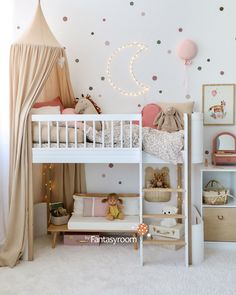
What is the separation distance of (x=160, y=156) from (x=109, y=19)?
1519 millimetres

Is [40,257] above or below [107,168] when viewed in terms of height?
below

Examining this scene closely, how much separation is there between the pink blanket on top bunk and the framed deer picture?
787 millimetres

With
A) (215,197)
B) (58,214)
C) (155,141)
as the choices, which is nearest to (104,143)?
(155,141)

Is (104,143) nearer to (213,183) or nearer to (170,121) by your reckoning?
(170,121)

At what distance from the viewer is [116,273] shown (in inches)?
119

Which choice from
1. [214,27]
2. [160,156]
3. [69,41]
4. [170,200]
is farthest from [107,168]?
[214,27]

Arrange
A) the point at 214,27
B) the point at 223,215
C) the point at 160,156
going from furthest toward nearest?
the point at 214,27 → the point at 223,215 → the point at 160,156

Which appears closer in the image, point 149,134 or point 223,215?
point 149,134

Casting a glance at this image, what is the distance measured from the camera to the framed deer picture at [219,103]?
3857 millimetres

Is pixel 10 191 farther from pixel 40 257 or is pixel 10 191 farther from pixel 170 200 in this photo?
pixel 170 200

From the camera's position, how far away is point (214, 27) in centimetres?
383

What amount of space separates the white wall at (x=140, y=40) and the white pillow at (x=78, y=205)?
27 centimetres

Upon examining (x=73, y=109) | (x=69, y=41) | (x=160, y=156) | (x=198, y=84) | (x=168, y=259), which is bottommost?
(x=168, y=259)

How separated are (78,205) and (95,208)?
171 mm
